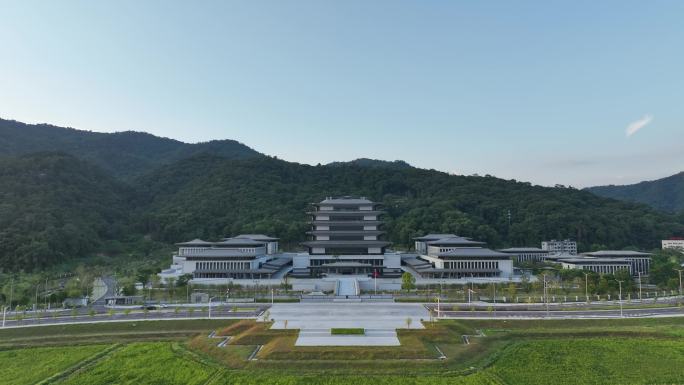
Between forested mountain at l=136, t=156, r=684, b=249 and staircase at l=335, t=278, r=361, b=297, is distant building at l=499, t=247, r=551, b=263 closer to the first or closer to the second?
forested mountain at l=136, t=156, r=684, b=249

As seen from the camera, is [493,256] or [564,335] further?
[493,256]

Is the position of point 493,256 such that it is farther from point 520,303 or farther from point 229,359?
point 229,359

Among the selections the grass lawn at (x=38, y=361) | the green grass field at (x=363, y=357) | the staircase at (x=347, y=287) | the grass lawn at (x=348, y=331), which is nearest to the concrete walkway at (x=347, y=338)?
the grass lawn at (x=348, y=331)

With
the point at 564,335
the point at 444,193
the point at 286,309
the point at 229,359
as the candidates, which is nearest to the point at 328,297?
the point at 286,309

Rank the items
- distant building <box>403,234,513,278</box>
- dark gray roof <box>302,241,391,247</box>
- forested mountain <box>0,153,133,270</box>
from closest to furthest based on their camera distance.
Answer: distant building <box>403,234,513,278</box>, dark gray roof <box>302,241,391,247</box>, forested mountain <box>0,153,133,270</box>

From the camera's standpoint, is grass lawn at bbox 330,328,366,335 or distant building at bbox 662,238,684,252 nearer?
grass lawn at bbox 330,328,366,335

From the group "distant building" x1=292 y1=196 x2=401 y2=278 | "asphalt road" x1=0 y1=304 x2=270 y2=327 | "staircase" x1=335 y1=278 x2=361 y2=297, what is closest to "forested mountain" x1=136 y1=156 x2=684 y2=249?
"distant building" x1=292 y1=196 x2=401 y2=278

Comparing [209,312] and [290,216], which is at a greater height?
[290,216]
